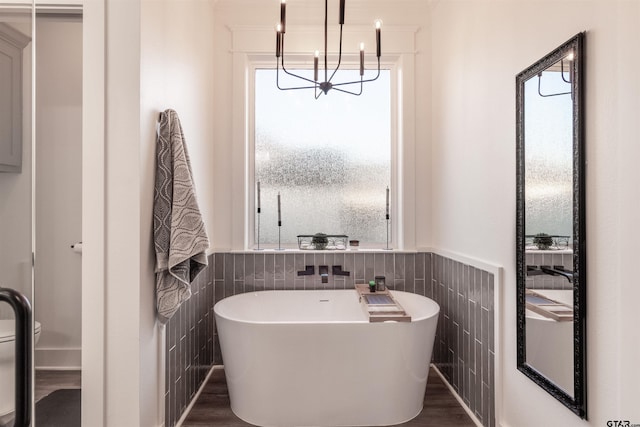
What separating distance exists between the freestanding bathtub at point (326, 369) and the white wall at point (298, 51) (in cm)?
98

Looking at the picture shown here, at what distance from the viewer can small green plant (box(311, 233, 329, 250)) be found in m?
2.79

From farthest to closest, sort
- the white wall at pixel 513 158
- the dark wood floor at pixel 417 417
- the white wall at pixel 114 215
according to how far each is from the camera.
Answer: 1. the dark wood floor at pixel 417 417
2. the white wall at pixel 114 215
3. the white wall at pixel 513 158

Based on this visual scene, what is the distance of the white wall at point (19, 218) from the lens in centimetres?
84

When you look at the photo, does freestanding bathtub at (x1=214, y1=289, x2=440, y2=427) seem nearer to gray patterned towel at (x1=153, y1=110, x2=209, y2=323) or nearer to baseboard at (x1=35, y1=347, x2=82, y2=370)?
gray patterned towel at (x1=153, y1=110, x2=209, y2=323)

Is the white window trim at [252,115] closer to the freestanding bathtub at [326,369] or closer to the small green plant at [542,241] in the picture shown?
the freestanding bathtub at [326,369]

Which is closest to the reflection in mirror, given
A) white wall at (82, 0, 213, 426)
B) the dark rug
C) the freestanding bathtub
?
white wall at (82, 0, 213, 426)

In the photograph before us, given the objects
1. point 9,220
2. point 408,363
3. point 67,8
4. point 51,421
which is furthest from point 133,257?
point 408,363

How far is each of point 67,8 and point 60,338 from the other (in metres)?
2.23

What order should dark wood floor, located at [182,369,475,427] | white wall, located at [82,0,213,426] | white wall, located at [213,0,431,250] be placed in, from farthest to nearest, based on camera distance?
white wall, located at [213,0,431,250], dark wood floor, located at [182,369,475,427], white wall, located at [82,0,213,426]

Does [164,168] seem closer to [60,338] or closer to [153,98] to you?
[153,98]

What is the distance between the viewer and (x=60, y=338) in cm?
259

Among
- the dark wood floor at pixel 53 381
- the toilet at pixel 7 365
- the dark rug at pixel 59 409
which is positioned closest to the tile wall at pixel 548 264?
the toilet at pixel 7 365

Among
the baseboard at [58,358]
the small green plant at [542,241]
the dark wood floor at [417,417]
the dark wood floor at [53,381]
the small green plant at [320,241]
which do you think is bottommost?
the dark wood floor at [417,417]

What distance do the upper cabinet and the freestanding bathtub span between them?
52.0 inches
